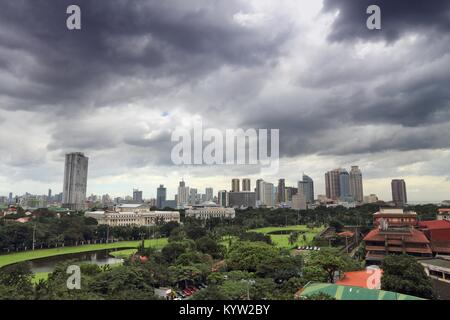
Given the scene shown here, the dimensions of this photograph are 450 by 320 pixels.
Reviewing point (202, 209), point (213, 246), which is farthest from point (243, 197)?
point (213, 246)

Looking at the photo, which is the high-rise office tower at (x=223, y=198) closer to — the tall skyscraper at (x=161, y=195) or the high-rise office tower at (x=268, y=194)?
the high-rise office tower at (x=268, y=194)

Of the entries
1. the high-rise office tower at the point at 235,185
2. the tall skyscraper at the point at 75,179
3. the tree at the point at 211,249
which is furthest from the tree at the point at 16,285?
the high-rise office tower at the point at 235,185

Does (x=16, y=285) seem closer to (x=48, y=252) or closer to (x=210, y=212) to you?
(x=48, y=252)

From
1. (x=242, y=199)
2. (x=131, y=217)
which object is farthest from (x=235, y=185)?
(x=131, y=217)

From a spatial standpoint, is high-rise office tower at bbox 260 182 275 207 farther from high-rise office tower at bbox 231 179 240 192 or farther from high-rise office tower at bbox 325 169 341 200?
high-rise office tower at bbox 325 169 341 200

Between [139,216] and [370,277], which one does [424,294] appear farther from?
[139,216]
